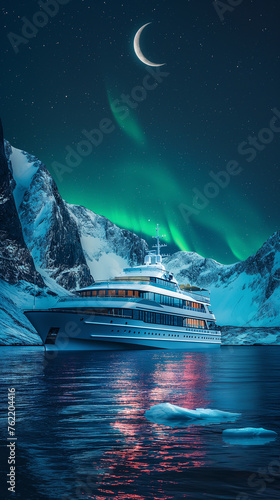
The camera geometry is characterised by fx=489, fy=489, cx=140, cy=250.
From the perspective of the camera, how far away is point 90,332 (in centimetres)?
5541

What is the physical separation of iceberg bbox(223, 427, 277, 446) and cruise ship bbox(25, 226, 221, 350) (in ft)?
146

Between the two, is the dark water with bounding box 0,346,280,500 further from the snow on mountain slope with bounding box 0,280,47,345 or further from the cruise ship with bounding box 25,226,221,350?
the snow on mountain slope with bounding box 0,280,47,345

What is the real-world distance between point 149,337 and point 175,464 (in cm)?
5883

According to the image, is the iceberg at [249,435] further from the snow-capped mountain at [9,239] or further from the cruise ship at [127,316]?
the snow-capped mountain at [9,239]

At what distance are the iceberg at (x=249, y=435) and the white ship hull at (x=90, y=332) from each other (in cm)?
4448

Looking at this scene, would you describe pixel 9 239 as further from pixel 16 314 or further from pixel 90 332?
pixel 90 332

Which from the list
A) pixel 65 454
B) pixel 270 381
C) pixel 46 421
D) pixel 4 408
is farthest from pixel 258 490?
pixel 270 381

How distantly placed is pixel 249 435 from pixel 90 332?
151ft

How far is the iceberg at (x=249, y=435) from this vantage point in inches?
396

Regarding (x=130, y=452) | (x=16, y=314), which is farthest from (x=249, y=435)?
(x=16, y=314)

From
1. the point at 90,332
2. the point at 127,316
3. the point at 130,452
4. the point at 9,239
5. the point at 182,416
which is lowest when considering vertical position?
the point at 130,452

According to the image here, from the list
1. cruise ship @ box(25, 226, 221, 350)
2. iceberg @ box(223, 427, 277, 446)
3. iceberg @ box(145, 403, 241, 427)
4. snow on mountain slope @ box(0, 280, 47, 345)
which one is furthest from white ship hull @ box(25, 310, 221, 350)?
snow on mountain slope @ box(0, 280, 47, 345)

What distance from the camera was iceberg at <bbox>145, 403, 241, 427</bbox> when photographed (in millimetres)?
12375

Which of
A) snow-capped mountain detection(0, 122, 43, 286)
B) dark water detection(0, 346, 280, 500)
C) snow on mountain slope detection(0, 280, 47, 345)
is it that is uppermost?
snow-capped mountain detection(0, 122, 43, 286)
